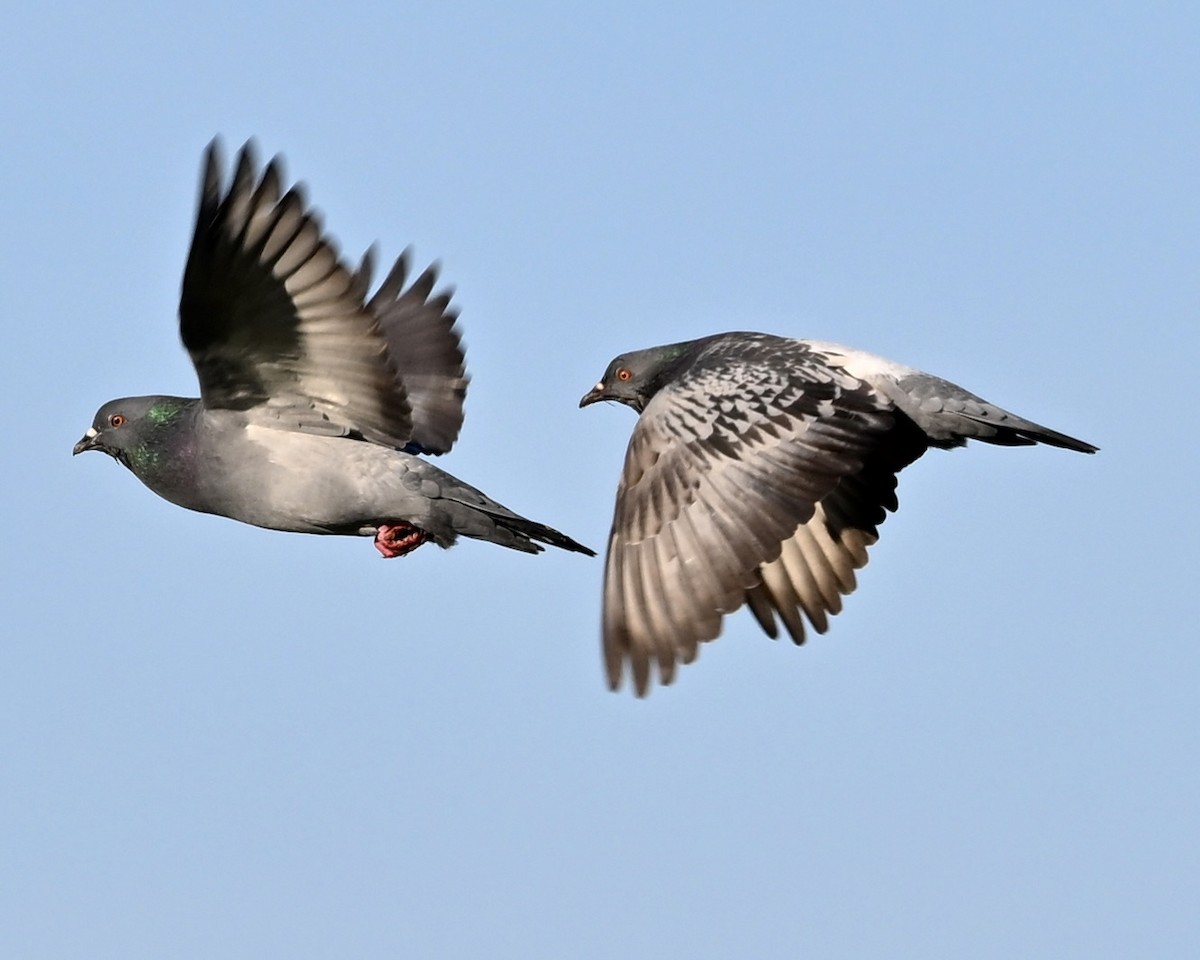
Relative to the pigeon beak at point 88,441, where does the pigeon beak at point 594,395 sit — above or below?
above

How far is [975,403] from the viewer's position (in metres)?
15.8

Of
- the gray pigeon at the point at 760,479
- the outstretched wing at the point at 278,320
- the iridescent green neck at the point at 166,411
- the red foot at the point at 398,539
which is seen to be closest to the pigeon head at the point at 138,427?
the iridescent green neck at the point at 166,411

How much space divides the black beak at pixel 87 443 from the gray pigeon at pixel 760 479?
4.27 metres

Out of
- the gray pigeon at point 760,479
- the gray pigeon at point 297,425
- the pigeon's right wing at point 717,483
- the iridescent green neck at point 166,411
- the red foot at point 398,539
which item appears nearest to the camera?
the pigeon's right wing at point 717,483

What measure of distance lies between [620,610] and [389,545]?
2.52 meters

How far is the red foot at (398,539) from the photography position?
16.0m

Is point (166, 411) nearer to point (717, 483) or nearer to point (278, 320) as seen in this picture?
point (278, 320)

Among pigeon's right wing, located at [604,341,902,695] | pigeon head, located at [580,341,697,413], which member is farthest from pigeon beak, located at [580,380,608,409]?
pigeon's right wing, located at [604,341,902,695]

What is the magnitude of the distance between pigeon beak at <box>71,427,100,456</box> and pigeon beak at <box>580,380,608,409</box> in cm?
424

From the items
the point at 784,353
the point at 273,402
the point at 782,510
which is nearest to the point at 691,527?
the point at 782,510

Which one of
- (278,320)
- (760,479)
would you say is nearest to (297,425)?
(278,320)

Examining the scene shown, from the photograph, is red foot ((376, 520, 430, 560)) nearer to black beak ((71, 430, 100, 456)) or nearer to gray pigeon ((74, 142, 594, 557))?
gray pigeon ((74, 142, 594, 557))

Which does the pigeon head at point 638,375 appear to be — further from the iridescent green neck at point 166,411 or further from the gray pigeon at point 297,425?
the iridescent green neck at point 166,411

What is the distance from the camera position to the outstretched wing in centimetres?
1387
